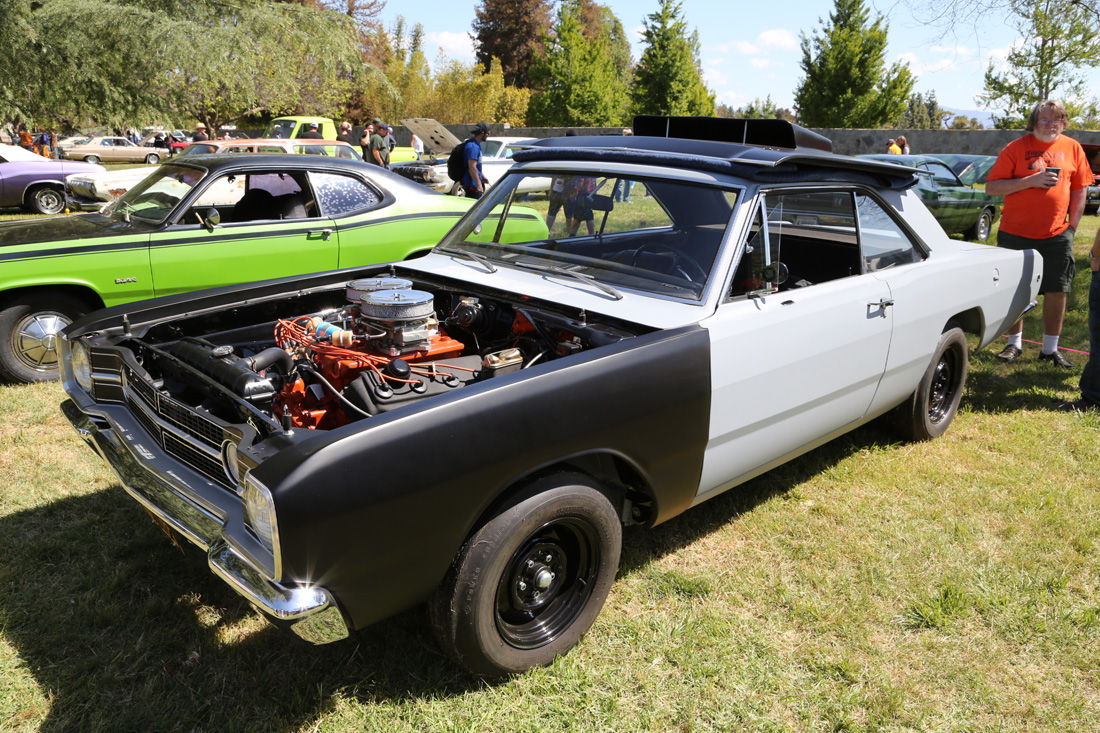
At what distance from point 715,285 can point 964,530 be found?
1824 mm

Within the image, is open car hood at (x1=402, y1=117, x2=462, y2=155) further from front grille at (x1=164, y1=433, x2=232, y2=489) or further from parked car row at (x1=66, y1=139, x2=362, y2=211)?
front grille at (x1=164, y1=433, x2=232, y2=489)

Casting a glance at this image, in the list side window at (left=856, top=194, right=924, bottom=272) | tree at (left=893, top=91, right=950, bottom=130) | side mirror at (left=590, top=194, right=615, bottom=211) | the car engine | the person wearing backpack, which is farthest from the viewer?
tree at (left=893, top=91, right=950, bottom=130)

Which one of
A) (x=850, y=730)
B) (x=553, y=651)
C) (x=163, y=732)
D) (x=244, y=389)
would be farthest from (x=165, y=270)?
(x=850, y=730)

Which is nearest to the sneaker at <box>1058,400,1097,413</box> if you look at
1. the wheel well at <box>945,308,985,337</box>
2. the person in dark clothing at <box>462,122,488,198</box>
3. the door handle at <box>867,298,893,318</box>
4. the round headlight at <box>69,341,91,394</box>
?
the wheel well at <box>945,308,985,337</box>

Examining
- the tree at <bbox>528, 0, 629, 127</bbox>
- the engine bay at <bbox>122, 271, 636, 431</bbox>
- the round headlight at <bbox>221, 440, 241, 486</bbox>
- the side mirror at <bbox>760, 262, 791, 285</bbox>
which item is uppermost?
the tree at <bbox>528, 0, 629, 127</bbox>

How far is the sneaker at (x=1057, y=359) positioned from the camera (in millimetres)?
6031

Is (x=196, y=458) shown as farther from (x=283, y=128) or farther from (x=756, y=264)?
(x=283, y=128)

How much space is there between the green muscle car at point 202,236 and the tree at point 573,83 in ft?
111

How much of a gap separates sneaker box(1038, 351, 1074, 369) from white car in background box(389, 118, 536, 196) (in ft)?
24.3

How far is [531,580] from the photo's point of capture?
2.62m

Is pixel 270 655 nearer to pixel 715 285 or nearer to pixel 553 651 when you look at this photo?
pixel 553 651

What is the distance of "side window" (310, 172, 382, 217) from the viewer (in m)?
6.10

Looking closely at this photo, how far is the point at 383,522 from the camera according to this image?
2082 mm

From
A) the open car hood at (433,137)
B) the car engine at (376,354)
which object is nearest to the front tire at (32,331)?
the car engine at (376,354)
